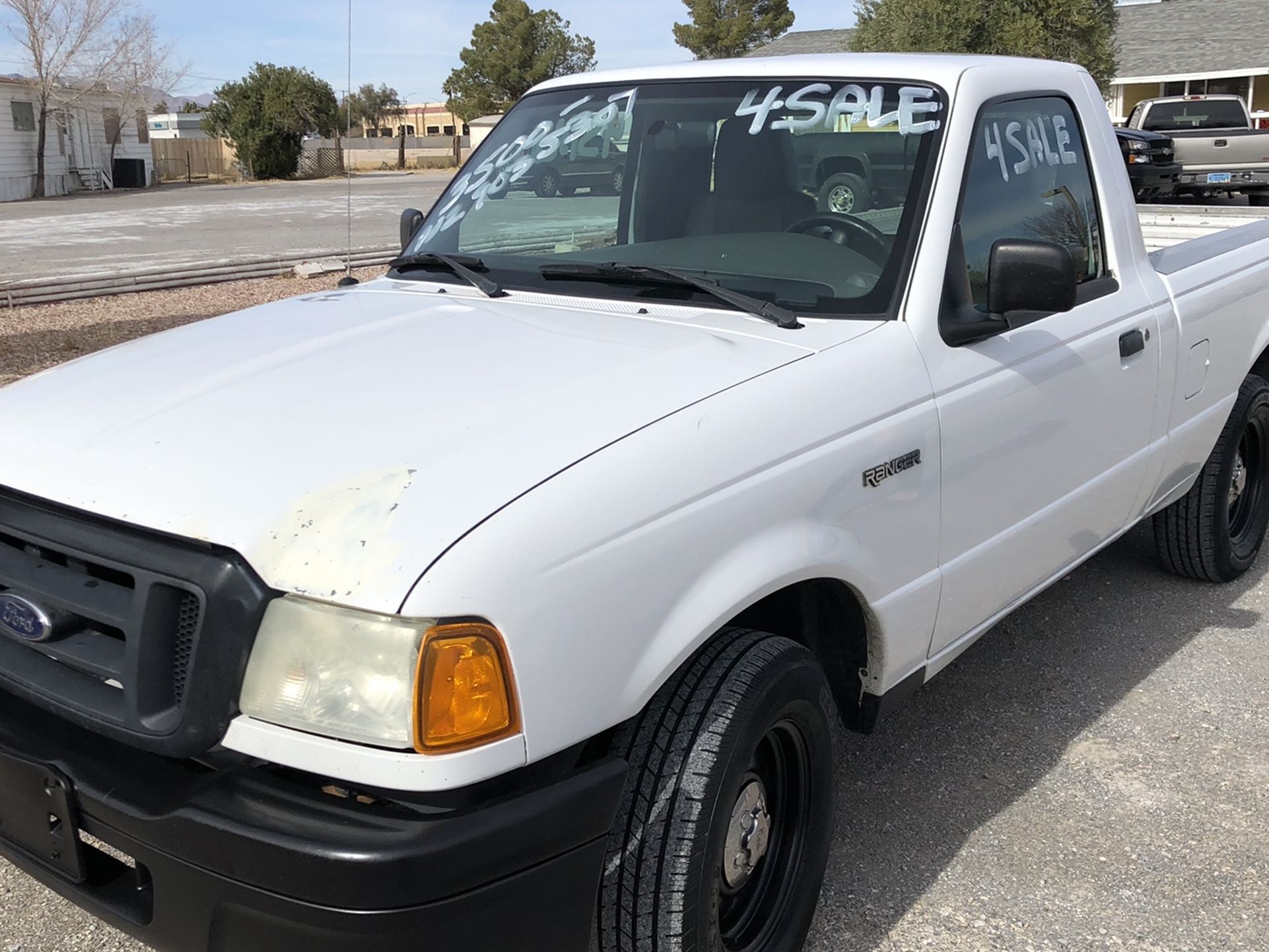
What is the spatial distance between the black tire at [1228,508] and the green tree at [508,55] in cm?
5573

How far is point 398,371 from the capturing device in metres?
2.49

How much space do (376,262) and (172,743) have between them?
44.7 ft

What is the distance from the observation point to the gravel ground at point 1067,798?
9.06 feet

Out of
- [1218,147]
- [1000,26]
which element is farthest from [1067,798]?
[1000,26]

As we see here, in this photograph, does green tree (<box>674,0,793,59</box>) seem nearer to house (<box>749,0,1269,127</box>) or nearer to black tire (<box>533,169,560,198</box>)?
house (<box>749,0,1269,127</box>)

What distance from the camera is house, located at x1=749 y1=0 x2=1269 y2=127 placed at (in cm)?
3210

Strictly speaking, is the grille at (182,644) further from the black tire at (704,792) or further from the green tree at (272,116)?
the green tree at (272,116)

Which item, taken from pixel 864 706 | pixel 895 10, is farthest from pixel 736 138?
pixel 895 10

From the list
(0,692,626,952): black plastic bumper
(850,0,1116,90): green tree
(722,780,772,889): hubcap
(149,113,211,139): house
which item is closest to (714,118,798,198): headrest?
(722,780,772,889): hubcap

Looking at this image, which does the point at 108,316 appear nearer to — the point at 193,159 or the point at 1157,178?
the point at 1157,178

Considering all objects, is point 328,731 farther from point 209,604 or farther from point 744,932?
point 744,932

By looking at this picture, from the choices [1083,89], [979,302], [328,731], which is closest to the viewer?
[328,731]

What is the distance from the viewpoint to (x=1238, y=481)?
484 cm

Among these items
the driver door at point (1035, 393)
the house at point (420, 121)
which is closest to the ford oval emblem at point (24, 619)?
the driver door at point (1035, 393)
